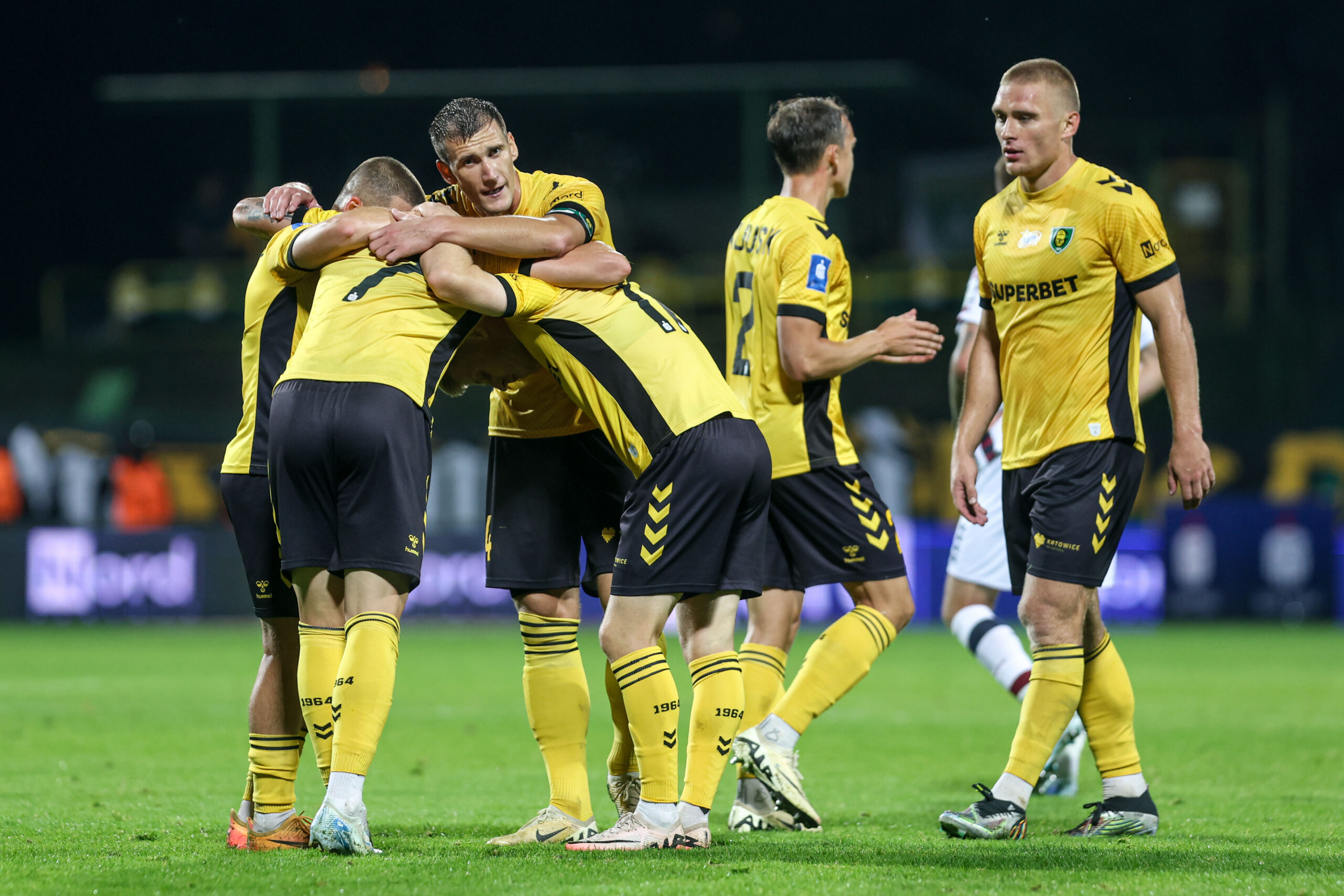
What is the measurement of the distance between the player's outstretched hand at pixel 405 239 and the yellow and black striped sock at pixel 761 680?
1839 millimetres

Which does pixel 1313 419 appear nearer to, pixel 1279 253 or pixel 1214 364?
pixel 1214 364

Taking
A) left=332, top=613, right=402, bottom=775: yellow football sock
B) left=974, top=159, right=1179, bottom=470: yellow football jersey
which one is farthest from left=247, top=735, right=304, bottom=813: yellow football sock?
left=974, top=159, right=1179, bottom=470: yellow football jersey

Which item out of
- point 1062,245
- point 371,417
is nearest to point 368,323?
point 371,417

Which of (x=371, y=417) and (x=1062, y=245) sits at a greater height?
(x=1062, y=245)

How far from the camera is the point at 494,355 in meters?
4.68

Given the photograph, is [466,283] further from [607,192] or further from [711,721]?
[607,192]

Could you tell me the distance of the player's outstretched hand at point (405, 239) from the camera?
4.43m

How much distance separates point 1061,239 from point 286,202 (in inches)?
96.7

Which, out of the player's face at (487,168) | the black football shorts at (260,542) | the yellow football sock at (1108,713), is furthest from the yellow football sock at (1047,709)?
the black football shorts at (260,542)

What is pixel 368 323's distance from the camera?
4402 mm

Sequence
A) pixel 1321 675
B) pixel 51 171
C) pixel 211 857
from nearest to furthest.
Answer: pixel 211 857, pixel 1321 675, pixel 51 171

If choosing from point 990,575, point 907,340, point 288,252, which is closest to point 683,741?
Result: point 990,575

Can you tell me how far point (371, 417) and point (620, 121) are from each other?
79.1ft

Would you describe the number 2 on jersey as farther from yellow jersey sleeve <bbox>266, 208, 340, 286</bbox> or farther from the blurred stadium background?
the blurred stadium background
